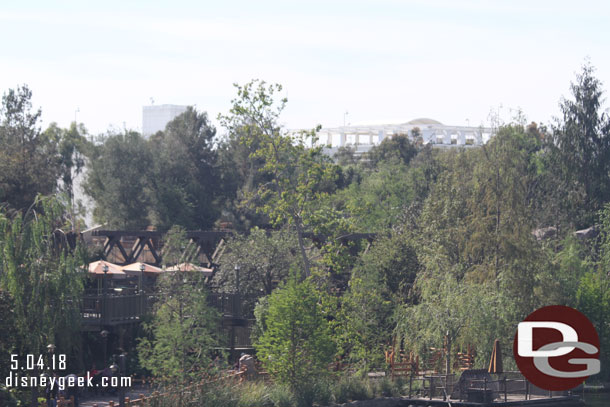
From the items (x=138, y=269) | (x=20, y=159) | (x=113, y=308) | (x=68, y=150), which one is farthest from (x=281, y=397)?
(x=68, y=150)

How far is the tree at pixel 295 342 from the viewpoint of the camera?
101 feet

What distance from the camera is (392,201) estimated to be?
73125 millimetres

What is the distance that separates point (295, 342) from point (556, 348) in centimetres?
997

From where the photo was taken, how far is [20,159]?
46.5 meters

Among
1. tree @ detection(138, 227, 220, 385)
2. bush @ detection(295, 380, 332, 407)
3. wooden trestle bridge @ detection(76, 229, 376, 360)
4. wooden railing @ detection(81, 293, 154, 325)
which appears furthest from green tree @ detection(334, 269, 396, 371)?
wooden railing @ detection(81, 293, 154, 325)

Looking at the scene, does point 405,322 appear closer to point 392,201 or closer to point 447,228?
point 447,228

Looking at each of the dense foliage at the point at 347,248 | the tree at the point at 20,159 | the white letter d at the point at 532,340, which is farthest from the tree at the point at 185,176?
the white letter d at the point at 532,340

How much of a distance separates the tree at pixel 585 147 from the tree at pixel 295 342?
34.0 m

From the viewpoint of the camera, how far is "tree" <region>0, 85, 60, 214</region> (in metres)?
44.5

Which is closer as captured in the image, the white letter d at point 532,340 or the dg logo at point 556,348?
the white letter d at point 532,340

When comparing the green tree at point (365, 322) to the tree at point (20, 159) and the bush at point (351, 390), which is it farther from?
the tree at point (20, 159)

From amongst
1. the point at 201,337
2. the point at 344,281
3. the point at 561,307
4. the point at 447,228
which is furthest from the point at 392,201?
the point at 201,337

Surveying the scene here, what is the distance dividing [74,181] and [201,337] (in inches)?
2568

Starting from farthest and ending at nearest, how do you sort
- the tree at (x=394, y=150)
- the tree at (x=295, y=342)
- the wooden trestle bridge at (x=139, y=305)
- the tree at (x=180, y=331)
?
1. the tree at (x=394, y=150)
2. the wooden trestle bridge at (x=139, y=305)
3. the tree at (x=295, y=342)
4. the tree at (x=180, y=331)
